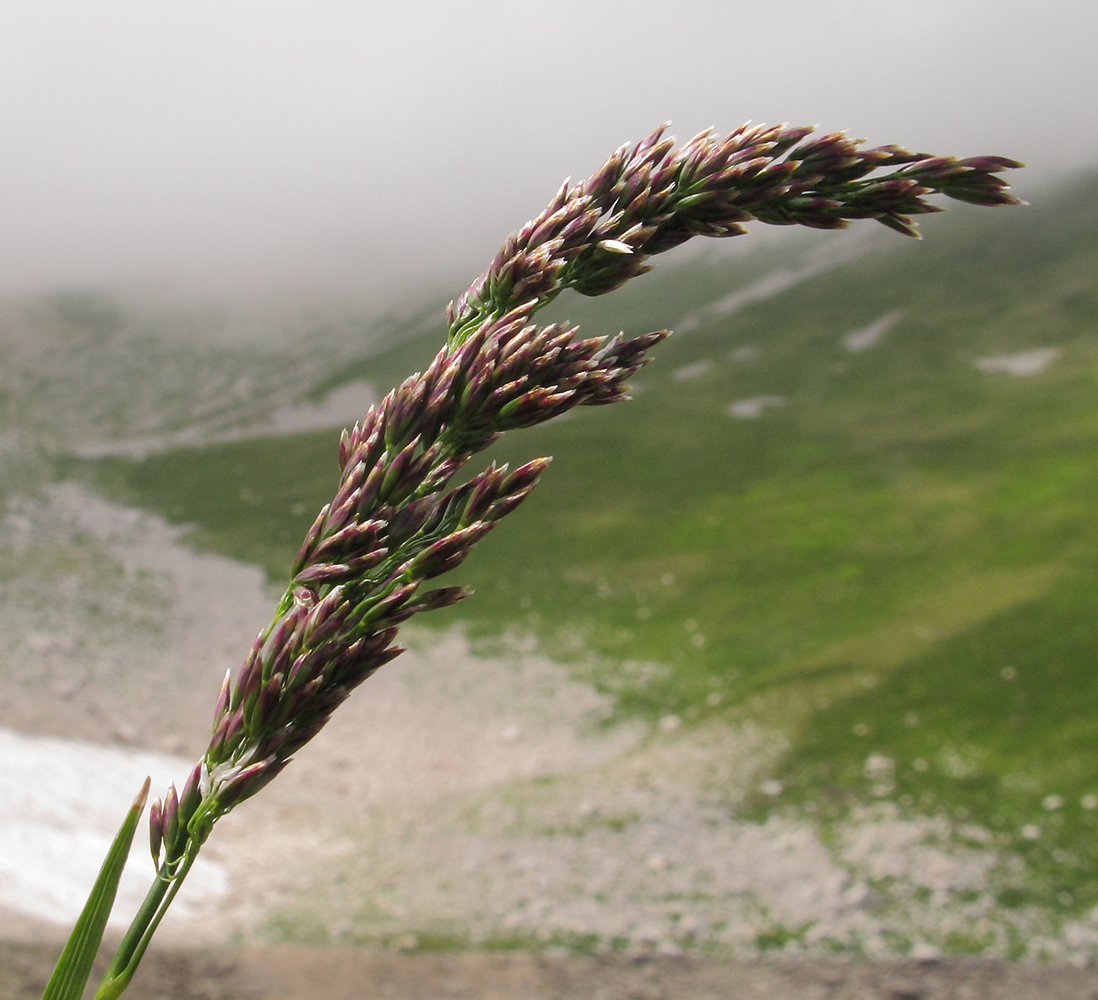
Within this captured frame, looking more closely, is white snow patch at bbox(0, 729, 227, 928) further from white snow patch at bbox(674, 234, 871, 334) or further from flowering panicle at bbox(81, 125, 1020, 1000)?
white snow patch at bbox(674, 234, 871, 334)

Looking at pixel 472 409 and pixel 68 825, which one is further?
pixel 68 825

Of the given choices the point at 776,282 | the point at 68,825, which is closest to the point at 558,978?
the point at 68,825

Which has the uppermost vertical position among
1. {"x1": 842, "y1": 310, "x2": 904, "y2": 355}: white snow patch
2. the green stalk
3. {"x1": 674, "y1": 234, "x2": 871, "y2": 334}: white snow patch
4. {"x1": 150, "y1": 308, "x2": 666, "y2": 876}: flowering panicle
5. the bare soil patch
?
{"x1": 674, "y1": 234, "x2": 871, "y2": 334}: white snow patch

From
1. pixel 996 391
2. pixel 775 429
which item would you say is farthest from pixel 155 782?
pixel 996 391

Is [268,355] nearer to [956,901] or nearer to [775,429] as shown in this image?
[775,429]

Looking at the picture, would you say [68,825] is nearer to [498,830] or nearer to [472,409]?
[498,830]

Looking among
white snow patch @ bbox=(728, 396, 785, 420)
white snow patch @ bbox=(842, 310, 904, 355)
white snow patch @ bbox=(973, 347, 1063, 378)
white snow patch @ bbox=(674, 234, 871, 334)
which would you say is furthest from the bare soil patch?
white snow patch @ bbox=(674, 234, 871, 334)
